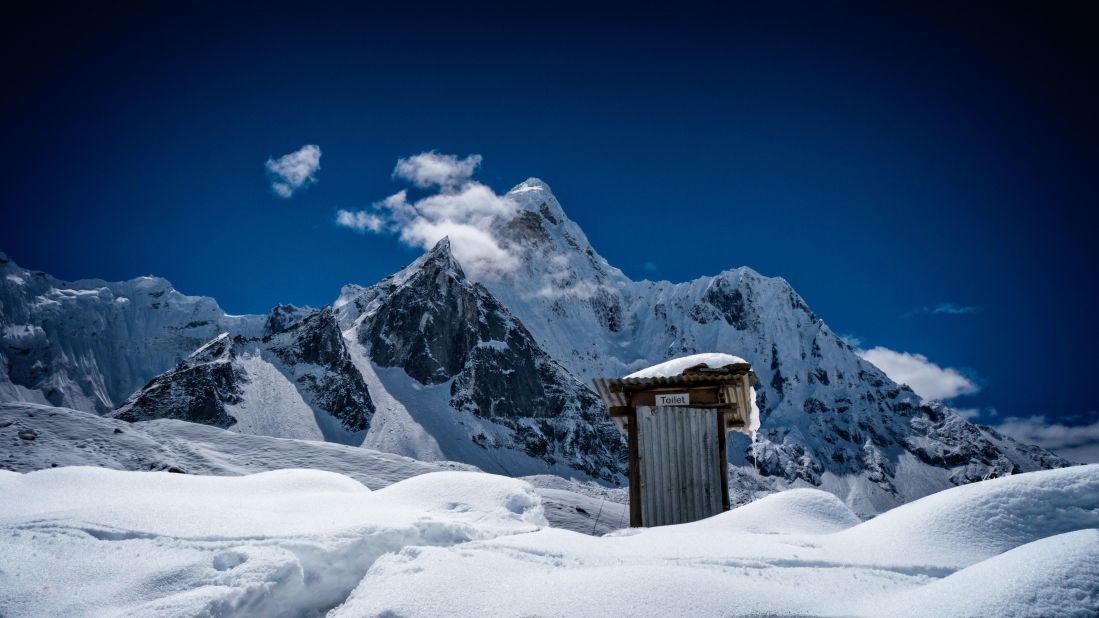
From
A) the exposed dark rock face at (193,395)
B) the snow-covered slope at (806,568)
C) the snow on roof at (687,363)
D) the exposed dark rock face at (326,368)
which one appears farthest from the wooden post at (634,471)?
the exposed dark rock face at (326,368)

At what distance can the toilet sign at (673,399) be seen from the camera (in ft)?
34.7

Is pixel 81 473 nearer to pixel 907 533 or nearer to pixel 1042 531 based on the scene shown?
pixel 907 533

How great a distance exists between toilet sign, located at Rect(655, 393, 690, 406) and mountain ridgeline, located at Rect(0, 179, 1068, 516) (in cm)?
9378

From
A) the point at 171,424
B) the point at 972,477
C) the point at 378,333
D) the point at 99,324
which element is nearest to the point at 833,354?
the point at 972,477

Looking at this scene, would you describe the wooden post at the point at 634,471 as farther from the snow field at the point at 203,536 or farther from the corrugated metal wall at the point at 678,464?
the snow field at the point at 203,536

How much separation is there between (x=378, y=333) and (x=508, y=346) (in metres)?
28.2

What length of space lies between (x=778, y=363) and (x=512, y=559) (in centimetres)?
18411

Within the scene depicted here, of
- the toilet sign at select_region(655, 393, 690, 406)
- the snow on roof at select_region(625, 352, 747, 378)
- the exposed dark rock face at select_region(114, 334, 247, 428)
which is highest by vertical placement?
the exposed dark rock face at select_region(114, 334, 247, 428)

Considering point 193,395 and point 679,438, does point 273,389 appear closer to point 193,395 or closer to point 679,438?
point 193,395

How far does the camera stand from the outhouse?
34.0 feet

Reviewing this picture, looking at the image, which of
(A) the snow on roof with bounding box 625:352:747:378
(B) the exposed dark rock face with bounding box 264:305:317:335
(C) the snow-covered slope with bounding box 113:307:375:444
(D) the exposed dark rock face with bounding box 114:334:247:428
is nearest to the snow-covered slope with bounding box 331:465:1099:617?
(A) the snow on roof with bounding box 625:352:747:378

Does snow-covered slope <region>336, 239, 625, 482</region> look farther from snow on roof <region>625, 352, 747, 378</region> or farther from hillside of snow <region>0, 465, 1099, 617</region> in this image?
hillside of snow <region>0, 465, 1099, 617</region>

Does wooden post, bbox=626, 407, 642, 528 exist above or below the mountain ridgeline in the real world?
below

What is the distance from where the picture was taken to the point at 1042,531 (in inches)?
197
